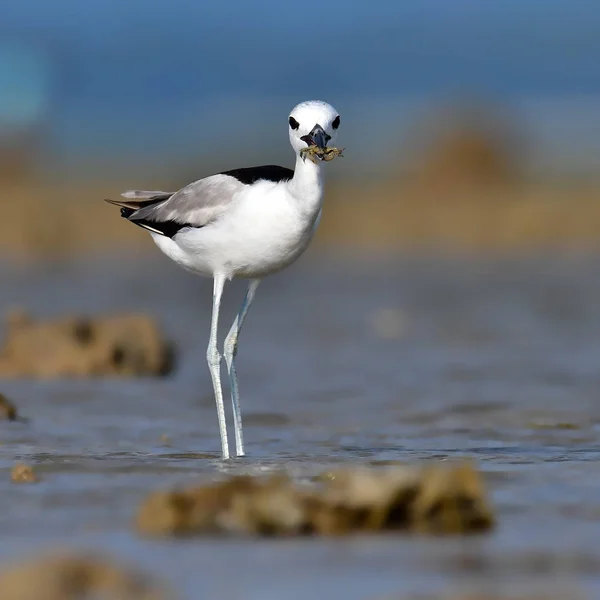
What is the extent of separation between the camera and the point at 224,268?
27.2 ft

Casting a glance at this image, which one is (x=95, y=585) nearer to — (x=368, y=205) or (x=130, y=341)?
(x=130, y=341)

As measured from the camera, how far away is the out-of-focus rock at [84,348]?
11.6m

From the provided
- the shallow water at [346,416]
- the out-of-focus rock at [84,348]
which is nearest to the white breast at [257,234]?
the shallow water at [346,416]

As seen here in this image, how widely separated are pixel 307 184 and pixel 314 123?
286mm

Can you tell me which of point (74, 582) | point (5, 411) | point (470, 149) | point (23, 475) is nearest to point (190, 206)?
point (5, 411)

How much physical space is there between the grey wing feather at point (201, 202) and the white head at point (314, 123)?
50 cm

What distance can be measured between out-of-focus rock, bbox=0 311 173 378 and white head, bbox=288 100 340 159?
4.16 meters

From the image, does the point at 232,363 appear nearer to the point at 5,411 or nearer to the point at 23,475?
the point at 5,411

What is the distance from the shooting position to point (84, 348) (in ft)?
38.4

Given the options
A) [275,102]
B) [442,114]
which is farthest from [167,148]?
[275,102]

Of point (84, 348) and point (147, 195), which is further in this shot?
point (84, 348)

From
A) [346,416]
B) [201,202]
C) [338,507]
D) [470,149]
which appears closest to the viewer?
[338,507]

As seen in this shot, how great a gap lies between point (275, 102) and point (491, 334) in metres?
67.7

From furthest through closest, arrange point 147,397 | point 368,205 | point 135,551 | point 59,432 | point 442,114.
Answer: point 442,114 < point 368,205 < point 147,397 < point 59,432 < point 135,551
